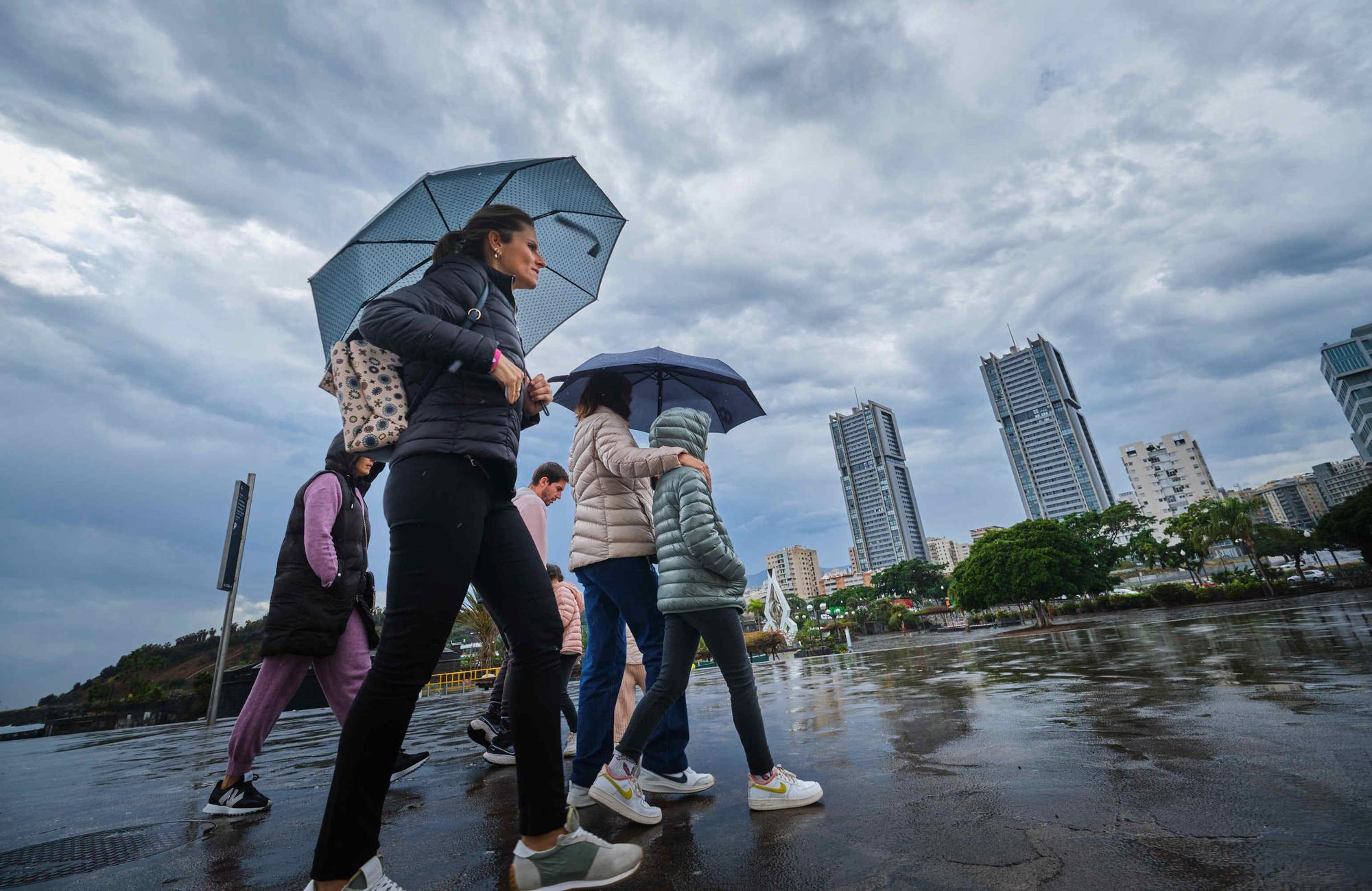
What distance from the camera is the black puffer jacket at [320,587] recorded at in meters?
2.85

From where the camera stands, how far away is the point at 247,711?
9.27 ft

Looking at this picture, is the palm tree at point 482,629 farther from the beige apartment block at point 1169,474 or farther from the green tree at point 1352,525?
the beige apartment block at point 1169,474

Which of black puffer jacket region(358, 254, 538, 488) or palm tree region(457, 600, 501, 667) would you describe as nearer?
black puffer jacket region(358, 254, 538, 488)

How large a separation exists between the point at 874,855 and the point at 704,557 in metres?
1.12

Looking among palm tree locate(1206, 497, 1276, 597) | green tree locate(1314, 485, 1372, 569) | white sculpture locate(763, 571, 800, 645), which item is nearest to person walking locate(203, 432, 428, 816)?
white sculpture locate(763, 571, 800, 645)

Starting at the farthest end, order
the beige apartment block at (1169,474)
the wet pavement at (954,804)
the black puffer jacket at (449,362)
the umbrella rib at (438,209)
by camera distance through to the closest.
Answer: the beige apartment block at (1169,474) < the umbrella rib at (438,209) < the black puffer jacket at (449,362) < the wet pavement at (954,804)

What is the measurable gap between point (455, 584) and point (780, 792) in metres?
1.52

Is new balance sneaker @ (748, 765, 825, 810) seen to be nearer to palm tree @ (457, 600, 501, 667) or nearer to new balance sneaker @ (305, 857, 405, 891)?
new balance sneaker @ (305, 857, 405, 891)

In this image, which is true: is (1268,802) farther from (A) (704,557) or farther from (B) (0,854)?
(B) (0,854)

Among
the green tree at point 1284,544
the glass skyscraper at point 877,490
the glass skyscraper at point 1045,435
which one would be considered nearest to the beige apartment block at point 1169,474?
the glass skyscraper at point 1045,435

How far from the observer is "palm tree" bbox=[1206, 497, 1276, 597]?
35.8 m

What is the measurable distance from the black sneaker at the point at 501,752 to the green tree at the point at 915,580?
88.8 metres

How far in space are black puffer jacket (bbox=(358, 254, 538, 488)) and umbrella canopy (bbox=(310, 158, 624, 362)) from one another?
0.58 metres

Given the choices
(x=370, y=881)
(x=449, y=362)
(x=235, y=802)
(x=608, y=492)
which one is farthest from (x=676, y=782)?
(x=235, y=802)
